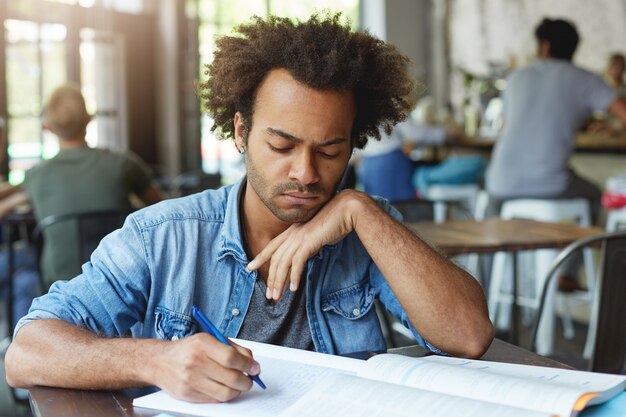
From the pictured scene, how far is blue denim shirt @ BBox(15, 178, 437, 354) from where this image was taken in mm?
1315

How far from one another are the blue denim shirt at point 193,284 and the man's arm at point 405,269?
6cm

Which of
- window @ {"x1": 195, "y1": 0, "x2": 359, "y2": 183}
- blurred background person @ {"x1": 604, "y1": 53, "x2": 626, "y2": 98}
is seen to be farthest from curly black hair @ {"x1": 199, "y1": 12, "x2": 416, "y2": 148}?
window @ {"x1": 195, "y1": 0, "x2": 359, "y2": 183}

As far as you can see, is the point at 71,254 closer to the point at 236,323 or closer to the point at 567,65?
the point at 236,323

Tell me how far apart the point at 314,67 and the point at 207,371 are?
23.6 inches

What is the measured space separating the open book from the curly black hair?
1.70ft

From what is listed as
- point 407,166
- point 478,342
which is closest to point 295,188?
point 478,342

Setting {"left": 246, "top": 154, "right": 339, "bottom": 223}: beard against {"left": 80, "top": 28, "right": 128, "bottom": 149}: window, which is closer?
{"left": 246, "top": 154, "right": 339, "bottom": 223}: beard

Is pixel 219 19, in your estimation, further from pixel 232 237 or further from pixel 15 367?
pixel 15 367

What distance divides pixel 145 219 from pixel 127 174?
2022 millimetres

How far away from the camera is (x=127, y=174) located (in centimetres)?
335

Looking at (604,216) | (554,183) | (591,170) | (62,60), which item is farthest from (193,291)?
(62,60)

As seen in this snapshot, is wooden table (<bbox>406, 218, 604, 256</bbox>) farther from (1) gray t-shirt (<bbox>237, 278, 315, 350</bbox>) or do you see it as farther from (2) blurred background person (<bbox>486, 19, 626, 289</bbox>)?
(1) gray t-shirt (<bbox>237, 278, 315, 350</bbox>)

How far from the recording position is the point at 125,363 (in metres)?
1.11

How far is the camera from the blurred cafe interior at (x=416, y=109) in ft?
13.1
